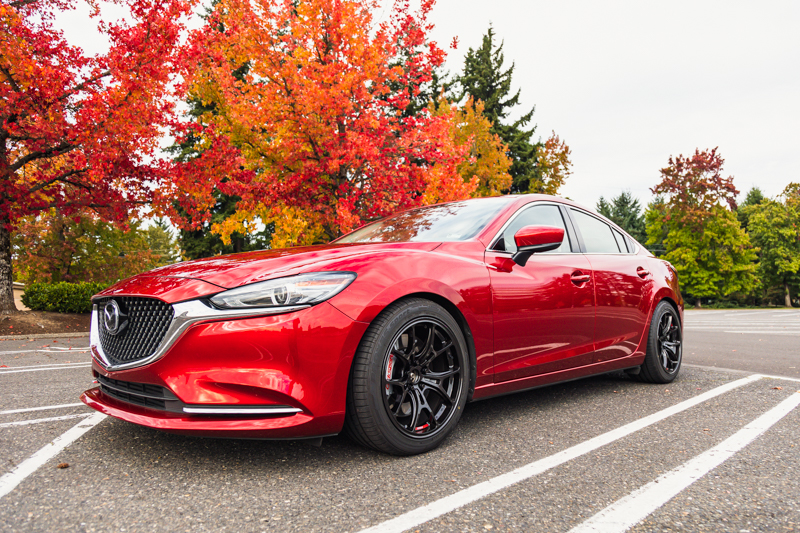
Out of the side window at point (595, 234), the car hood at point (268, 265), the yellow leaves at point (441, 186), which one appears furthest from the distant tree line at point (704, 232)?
the car hood at point (268, 265)

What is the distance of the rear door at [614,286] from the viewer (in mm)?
3971

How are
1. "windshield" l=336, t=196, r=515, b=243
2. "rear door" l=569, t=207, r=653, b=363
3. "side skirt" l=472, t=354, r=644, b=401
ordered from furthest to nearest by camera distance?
"rear door" l=569, t=207, r=653, b=363 < "windshield" l=336, t=196, r=515, b=243 < "side skirt" l=472, t=354, r=644, b=401

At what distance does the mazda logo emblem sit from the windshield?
65.6 inches

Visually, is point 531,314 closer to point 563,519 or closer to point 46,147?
point 563,519

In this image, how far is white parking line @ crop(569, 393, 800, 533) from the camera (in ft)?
6.44

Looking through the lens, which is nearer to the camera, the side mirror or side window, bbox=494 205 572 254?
the side mirror

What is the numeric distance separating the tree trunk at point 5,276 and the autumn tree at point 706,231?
4060 centimetres

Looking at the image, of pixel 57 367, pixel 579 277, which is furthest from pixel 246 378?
pixel 57 367

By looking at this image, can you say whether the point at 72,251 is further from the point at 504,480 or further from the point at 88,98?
the point at 504,480

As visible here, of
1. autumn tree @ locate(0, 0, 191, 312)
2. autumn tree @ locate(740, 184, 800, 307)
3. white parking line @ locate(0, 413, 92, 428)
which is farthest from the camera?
autumn tree @ locate(740, 184, 800, 307)

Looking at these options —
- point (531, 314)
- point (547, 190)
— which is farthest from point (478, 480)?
point (547, 190)

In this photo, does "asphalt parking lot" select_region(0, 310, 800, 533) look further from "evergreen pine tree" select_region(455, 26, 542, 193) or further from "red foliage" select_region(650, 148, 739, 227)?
"red foliage" select_region(650, 148, 739, 227)

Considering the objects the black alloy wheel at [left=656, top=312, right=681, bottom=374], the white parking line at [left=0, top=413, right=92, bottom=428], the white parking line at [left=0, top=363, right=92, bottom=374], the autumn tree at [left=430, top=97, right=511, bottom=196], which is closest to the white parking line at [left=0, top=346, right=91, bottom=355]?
the white parking line at [left=0, top=363, right=92, bottom=374]

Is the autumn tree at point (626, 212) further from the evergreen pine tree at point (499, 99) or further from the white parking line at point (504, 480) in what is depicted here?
the white parking line at point (504, 480)
